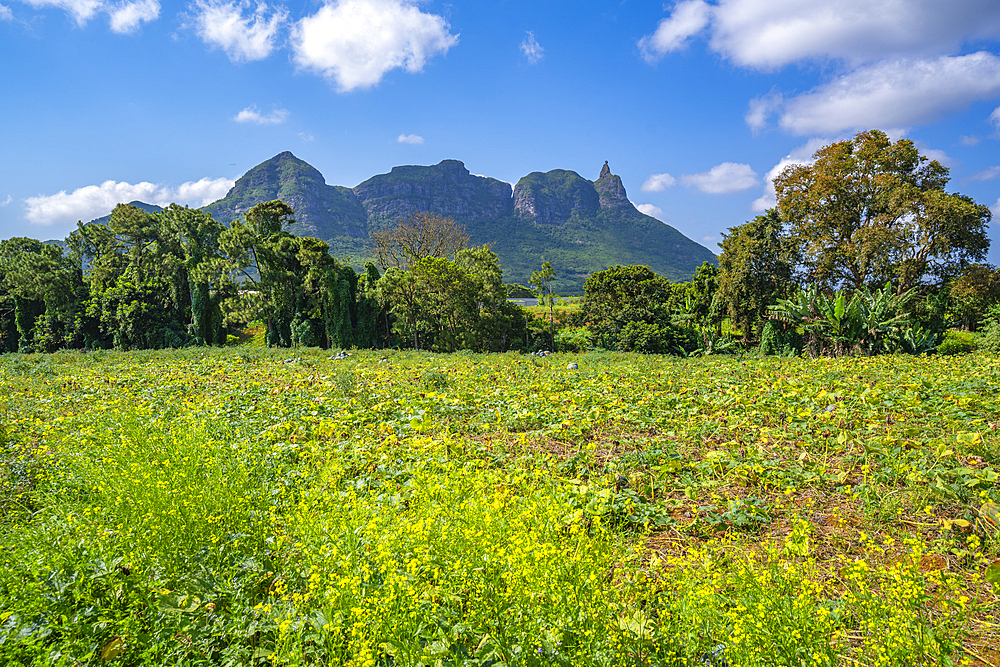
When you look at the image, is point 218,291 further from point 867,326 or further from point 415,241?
point 867,326

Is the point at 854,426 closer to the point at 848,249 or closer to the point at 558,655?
the point at 558,655

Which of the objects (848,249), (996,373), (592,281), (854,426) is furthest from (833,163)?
(854,426)

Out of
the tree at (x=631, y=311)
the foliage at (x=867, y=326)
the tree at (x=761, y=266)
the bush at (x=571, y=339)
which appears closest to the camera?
the foliage at (x=867, y=326)

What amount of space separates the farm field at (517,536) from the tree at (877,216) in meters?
18.3

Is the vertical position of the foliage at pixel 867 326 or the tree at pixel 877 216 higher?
the tree at pixel 877 216

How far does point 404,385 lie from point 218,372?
6524 millimetres

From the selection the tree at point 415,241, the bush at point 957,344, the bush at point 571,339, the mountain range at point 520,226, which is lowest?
the bush at point 571,339

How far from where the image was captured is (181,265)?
1176 inches

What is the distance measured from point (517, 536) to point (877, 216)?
26.5 meters

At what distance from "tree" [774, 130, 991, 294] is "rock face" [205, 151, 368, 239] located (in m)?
145

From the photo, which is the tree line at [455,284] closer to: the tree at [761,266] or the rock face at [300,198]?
the tree at [761,266]

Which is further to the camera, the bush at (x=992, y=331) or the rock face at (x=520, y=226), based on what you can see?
the rock face at (x=520, y=226)

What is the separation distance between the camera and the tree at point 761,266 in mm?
23484

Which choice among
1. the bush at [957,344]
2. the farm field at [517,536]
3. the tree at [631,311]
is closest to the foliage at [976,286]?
the bush at [957,344]
